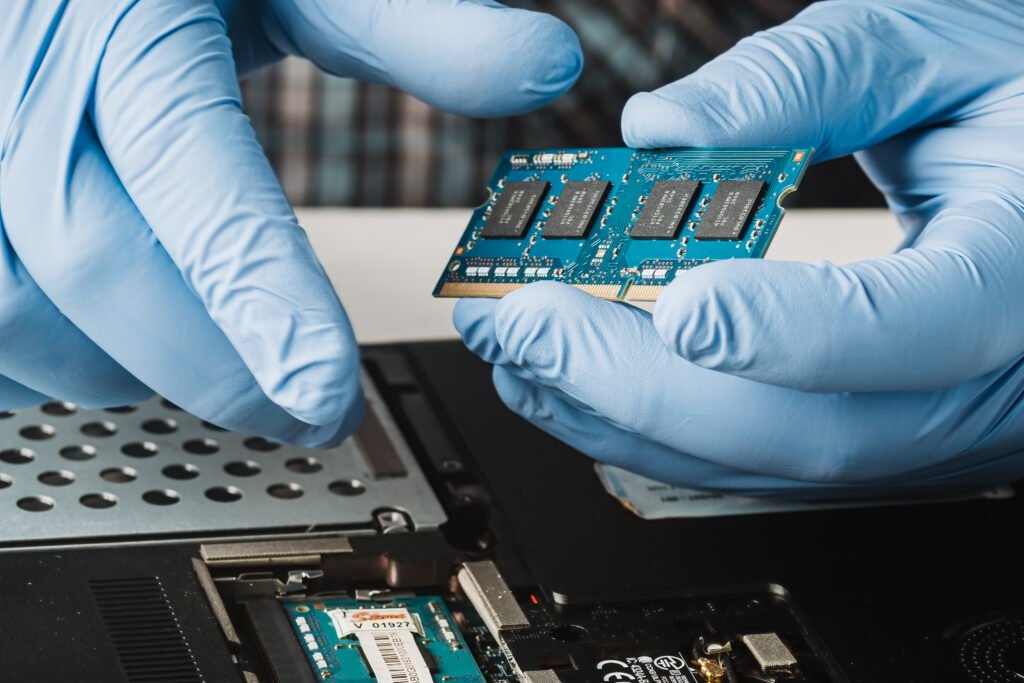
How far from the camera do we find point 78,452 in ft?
4.45

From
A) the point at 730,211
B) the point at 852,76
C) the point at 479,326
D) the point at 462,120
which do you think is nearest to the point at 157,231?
the point at 479,326

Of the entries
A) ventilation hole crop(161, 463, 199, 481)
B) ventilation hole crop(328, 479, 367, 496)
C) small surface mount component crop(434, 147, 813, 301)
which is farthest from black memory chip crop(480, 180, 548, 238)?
ventilation hole crop(161, 463, 199, 481)

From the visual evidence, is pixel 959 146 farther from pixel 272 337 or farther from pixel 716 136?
pixel 272 337

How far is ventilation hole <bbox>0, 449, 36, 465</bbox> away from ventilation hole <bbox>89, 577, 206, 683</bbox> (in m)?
0.30

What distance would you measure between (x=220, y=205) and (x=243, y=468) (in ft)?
1.06

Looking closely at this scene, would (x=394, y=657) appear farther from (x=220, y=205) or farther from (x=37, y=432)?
(x=37, y=432)

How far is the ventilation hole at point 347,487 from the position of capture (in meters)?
1.33

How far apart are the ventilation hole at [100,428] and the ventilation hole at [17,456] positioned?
0.27ft

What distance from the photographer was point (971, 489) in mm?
1383

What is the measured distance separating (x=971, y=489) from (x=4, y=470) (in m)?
1.10

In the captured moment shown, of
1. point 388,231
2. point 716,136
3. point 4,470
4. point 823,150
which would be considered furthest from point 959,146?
point 4,470

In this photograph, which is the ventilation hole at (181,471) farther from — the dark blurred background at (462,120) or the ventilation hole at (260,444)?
the dark blurred background at (462,120)

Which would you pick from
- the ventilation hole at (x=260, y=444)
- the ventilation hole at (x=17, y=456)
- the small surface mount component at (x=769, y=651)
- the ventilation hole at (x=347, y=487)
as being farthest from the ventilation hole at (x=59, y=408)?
the small surface mount component at (x=769, y=651)

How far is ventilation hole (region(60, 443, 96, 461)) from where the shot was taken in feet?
4.40
